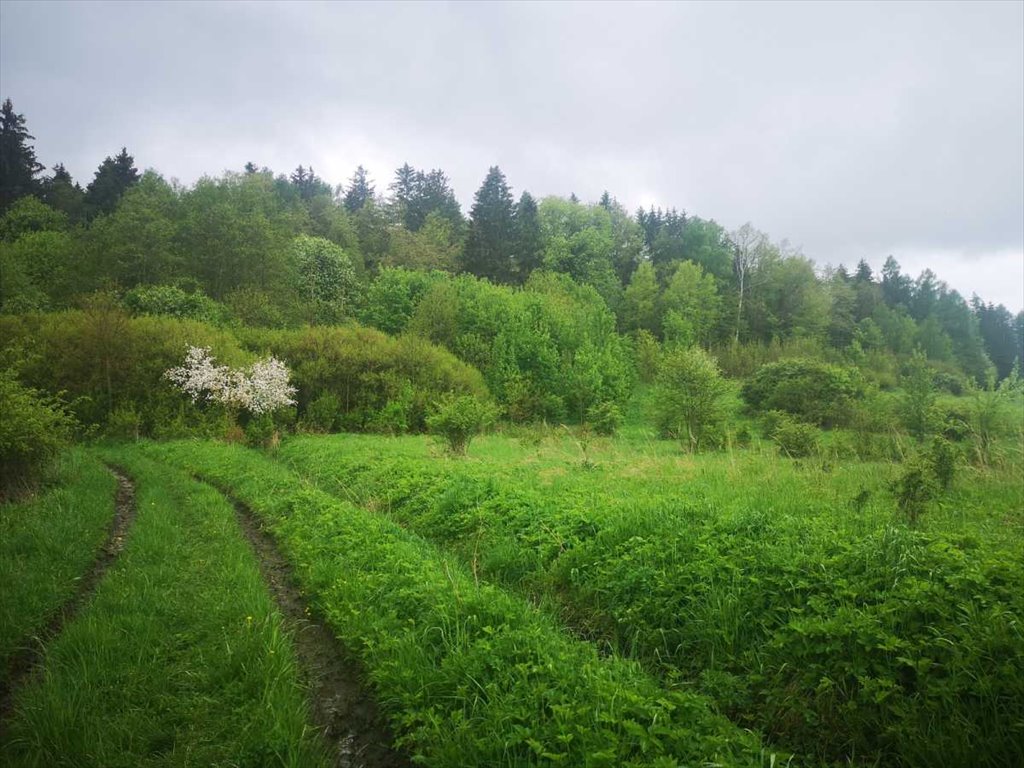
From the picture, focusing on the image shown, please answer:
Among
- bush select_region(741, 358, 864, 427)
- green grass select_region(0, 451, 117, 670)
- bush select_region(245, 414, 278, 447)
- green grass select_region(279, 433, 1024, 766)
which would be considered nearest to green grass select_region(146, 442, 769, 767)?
green grass select_region(279, 433, 1024, 766)

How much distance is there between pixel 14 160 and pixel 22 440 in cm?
5649

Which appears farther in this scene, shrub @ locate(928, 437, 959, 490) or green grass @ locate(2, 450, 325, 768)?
shrub @ locate(928, 437, 959, 490)

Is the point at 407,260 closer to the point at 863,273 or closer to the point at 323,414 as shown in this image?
the point at 323,414

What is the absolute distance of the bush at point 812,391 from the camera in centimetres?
3183

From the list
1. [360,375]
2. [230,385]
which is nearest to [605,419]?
[360,375]

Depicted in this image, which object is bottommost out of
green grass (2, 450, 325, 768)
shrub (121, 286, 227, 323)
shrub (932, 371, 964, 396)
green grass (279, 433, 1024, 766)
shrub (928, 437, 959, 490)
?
green grass (2, 450, 325, 768)

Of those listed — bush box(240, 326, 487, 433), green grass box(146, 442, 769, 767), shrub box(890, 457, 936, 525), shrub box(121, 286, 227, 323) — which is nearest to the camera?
green grass box(146, 442, 769, 767)

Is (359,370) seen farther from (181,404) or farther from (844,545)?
(844,545)

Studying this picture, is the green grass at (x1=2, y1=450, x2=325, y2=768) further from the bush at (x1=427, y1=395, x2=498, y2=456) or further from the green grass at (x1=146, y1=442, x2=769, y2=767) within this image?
the bush at (x1=427, y1=395, x2=498, y2=456)

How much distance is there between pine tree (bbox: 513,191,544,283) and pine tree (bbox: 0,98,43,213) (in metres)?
46.6

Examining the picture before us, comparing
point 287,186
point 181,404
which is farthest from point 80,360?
point 287,186

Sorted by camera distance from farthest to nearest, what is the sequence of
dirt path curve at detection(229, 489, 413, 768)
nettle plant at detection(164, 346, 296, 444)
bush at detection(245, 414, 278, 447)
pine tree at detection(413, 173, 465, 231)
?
pine tree at detection(413, 173, 465, 231) → nettle plant at detection(164, 346, 296, 444) → bush at detection(245, 414, 278, 447) → dirt path curve at detection(229, 489, 413, 768)

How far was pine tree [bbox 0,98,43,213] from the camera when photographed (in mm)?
45844

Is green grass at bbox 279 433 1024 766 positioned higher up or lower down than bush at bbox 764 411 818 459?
lower down
